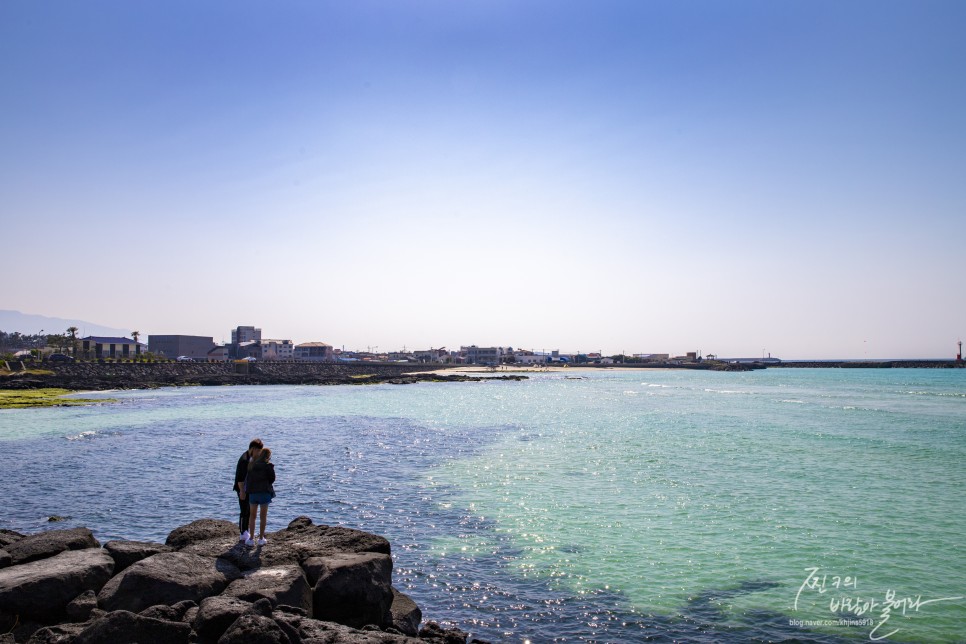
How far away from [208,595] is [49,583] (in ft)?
7.79

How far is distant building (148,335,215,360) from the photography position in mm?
164875

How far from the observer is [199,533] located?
38.7 ft

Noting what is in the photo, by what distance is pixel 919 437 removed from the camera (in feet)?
107

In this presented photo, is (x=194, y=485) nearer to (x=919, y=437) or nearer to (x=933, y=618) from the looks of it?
(x=933, y=618)

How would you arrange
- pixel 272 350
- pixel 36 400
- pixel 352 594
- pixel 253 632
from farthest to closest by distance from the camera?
pixel 272 350
pixel 36 400
pixel 352 594
pixel 253 632

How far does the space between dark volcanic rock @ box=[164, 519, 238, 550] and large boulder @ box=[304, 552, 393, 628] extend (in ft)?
9.57

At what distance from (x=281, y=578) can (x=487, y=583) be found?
4.34 m

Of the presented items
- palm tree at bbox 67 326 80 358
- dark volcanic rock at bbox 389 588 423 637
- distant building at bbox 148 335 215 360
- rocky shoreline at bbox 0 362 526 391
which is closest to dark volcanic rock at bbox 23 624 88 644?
dark volcanic rock at bbox 389 588 423 637

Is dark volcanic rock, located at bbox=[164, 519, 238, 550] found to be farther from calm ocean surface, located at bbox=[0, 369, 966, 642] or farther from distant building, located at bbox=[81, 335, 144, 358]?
distant building, located at bbox=[81, 335, 144, 358]

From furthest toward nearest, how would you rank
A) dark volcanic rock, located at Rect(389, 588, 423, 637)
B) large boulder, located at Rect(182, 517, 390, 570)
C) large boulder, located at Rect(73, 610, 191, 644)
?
large boulder, located at Rect(182, 517, 390, 570) < dark volcanic rock, located at Rect(389, 588, 423, 637) < large boulder, located at Rect(73, 610, 191, 644)

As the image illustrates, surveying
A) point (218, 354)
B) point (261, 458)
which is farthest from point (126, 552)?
point (218, 354)

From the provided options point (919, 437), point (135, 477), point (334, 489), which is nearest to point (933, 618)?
point (334, 489)

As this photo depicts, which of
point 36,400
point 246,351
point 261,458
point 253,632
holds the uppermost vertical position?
point 246,351

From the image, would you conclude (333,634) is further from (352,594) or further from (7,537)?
(7,537)
